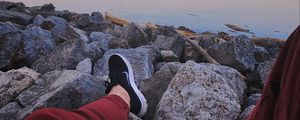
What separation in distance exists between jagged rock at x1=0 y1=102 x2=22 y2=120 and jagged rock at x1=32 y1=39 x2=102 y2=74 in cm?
49

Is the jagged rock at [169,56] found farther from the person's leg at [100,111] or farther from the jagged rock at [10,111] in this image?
the jagged rock at [10,111]

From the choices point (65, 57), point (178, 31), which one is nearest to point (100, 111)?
point (65, 57)

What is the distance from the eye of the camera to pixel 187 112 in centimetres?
169

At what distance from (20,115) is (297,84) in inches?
51.7

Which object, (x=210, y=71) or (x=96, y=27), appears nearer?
(x=210, y=71)

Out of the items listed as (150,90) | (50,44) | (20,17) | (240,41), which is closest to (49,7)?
(20,17)

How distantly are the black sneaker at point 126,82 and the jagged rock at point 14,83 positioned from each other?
41cm

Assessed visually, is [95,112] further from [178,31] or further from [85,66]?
[178,31]

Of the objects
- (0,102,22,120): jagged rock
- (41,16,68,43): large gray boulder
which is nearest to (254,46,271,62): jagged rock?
(41,16,68,43): large gray boulder

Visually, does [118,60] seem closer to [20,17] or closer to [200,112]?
[200,112]

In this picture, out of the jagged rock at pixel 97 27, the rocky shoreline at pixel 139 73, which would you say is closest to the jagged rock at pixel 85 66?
the rocky shoreline at pixel 139 73

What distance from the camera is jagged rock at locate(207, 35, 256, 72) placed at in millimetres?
2697

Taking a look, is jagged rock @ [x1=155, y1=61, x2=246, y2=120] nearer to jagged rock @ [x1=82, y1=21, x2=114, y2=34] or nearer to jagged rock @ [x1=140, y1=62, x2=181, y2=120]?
jagged rock @ [x1=140, y1=62, x2=181, y2=120]

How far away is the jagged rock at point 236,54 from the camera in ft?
8.85
